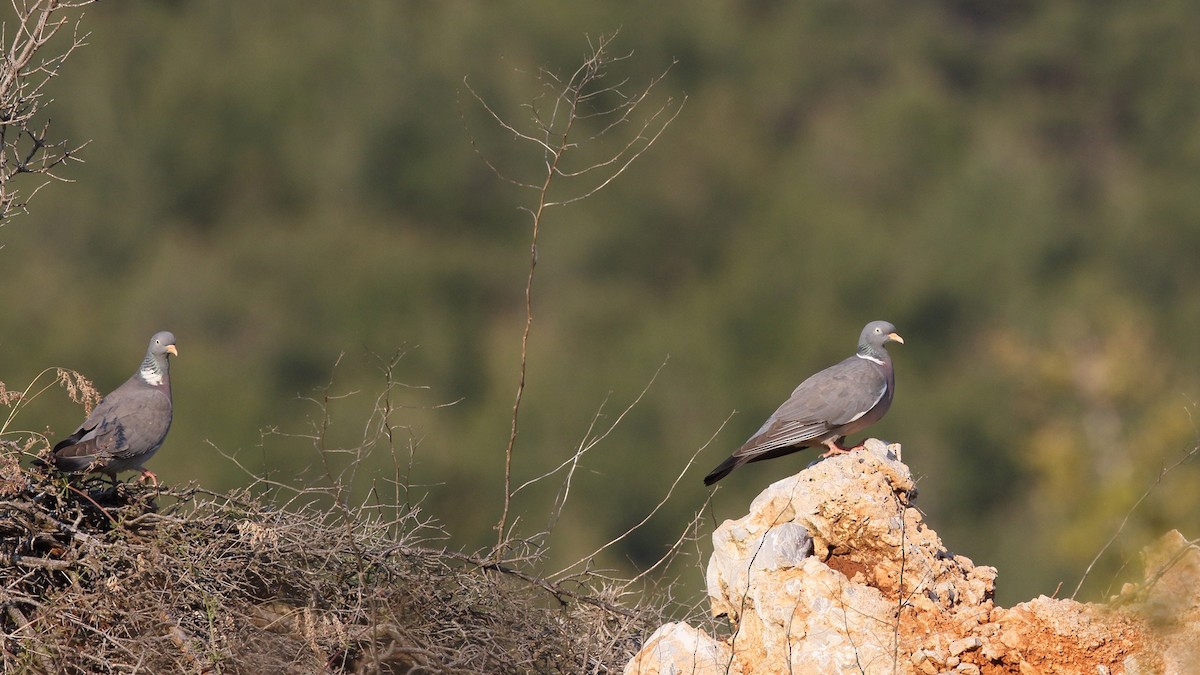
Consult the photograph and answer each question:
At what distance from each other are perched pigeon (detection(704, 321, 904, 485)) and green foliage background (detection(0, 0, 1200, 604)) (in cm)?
1598

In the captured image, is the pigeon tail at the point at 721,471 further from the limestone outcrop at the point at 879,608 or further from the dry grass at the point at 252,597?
the limestone outcrop at the point at 879,608

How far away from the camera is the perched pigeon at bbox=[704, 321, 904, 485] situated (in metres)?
7.58

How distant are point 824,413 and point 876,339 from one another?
0.79 m

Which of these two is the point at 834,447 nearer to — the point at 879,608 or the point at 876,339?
the point at 876,339

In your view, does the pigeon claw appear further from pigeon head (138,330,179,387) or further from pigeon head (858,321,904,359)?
pigeon head (138,330,179,387)

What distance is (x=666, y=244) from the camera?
44.7m

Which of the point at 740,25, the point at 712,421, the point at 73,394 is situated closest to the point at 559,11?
the point at 740,25

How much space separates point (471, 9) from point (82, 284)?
16186 millimetres

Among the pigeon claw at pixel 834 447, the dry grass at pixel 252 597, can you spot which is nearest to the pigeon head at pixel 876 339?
the pigeon claw at pixel 834 447

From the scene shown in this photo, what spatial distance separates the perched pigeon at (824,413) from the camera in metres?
7.58

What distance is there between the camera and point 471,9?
161 ft

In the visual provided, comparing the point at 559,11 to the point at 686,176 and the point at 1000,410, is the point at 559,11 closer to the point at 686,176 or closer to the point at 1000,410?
the point at 686,176

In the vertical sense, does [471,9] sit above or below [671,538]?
above

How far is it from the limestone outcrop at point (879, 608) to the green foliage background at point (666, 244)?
1777cm
